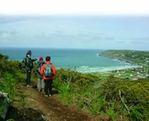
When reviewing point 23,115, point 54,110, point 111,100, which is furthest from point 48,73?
point 23,115

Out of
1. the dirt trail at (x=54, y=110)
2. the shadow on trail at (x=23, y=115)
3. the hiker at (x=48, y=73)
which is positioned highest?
the hiker at (x=48, y=73)

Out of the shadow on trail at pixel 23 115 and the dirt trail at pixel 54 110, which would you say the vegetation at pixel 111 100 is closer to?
the dirt trail at pixel 54 110

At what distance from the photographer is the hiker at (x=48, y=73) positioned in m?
18.5

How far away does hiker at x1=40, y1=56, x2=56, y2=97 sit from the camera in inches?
729

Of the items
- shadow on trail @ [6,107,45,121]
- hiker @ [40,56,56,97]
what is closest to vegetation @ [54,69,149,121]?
hiker @ [40,56,56,97]

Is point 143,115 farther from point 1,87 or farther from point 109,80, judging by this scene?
point 1,87

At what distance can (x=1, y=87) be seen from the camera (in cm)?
1585

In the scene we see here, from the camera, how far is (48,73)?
18.6 m

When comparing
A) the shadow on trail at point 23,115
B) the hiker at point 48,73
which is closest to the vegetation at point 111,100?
the hiker at point 48,73

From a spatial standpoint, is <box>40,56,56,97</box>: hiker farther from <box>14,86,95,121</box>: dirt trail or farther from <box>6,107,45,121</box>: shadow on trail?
<box>6,107,45,121</box>: shadow on trail

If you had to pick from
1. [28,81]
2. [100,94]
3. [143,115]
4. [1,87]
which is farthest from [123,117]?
[28,81]

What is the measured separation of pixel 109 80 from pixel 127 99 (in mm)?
1488

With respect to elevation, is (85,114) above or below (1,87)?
below

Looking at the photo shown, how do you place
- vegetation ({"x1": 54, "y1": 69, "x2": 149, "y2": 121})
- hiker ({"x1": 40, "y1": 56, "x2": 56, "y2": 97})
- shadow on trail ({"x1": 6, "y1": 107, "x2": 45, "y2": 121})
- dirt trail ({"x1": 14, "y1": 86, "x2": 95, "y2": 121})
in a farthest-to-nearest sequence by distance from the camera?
hiker ({"x1": 40, "y1": 56, "x2": 56, "y2": 97}), vegetation ({"x1": 54, "y1": 69, "x2": 149, "y2": 121}), dirt trail ({"x1": 14, "y1": 86, "x2": 95, "y2": 121}), shadow on trail ({"x1": 6, "y1": 107, "x2": 45, "y2": 121})
